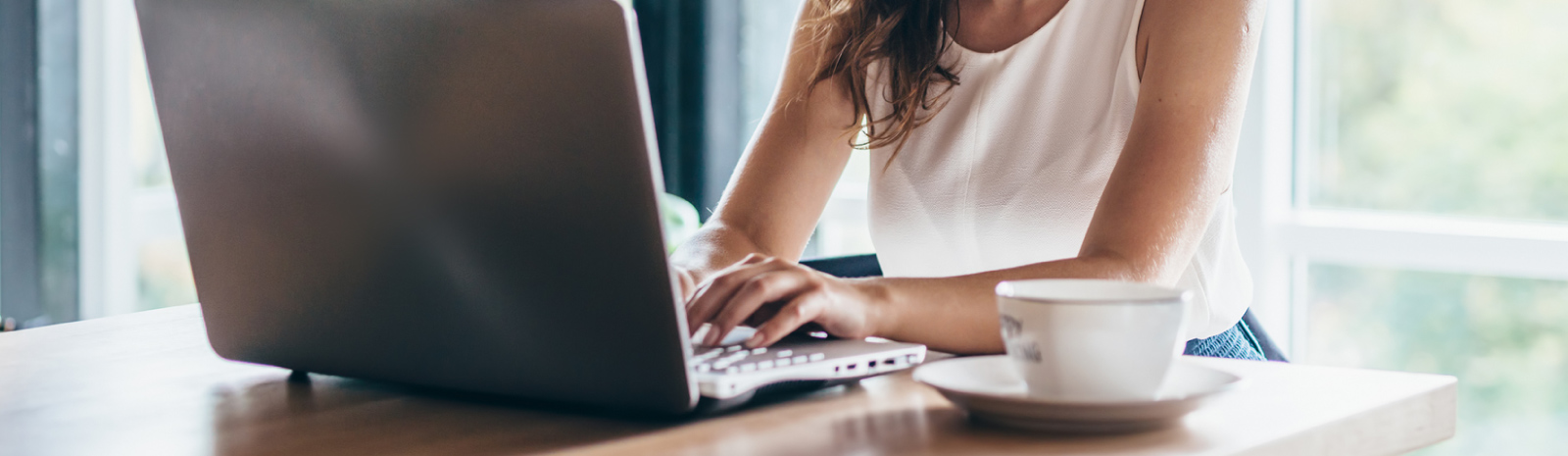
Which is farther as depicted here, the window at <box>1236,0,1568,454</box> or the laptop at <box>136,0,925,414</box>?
the window at <box>1236,0,1568,454</box>

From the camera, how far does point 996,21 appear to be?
4.73ft

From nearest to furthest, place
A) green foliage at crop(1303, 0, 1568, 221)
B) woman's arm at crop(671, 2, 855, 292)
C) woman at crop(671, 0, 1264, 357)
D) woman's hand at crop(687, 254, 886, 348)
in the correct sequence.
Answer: woman's hand at crop(687, 254, 886, 348)
woman at crop(671, 0, 1264, 357)
woman's arm at crop(671, 2, 855, 292)
green foliage at crop(1303, 0, 1568, 221)

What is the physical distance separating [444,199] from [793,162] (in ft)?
2.56

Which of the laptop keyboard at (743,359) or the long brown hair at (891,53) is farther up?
the long brown hair at (891,53)

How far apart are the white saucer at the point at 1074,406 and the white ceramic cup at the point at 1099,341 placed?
10mm

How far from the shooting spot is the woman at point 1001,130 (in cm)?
106

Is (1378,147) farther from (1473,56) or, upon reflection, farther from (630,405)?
(630,405)

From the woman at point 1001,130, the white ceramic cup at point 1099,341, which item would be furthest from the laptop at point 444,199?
the woman at point 1001,130

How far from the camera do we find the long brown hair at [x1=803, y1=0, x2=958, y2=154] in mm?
1416

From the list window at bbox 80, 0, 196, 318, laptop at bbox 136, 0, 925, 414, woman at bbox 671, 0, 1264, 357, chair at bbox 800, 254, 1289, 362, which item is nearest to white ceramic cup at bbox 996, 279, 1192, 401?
laptop at bbox 136, 0, 925, 414

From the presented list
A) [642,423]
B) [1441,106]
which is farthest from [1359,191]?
[642,423]

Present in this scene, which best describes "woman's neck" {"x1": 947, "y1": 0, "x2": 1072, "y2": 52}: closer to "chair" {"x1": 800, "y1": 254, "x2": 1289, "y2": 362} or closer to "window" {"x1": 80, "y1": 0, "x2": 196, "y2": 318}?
"chair" {"x1": 800, "y1": 254, "x2": 1289, "y2": 362}

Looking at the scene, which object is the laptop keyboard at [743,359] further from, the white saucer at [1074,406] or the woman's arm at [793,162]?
the woman's arm at [793,162]

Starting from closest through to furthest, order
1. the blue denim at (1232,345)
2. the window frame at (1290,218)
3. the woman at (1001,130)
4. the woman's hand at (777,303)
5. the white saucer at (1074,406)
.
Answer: the white saucer at (1074,406) < the woman's hand at (777,303) < the woman at (1001,130) < the blue denim at (1232,345) < the window frame at (1290,218)
